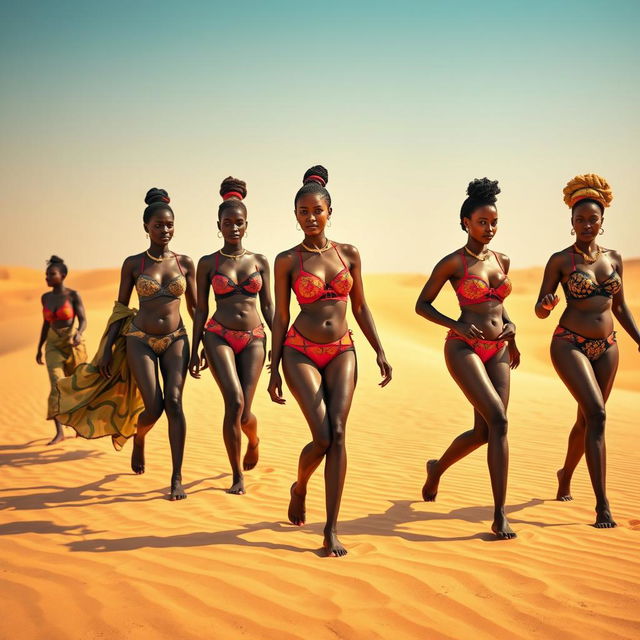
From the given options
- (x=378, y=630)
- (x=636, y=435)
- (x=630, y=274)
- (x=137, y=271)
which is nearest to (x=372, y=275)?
(x=630, y=274)

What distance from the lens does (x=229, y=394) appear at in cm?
688

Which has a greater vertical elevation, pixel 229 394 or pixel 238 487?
pixel 229 394

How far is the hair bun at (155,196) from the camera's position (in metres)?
7.58

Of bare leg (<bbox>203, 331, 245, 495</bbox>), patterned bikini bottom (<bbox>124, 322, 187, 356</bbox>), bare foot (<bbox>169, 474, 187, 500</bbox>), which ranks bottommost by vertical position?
bare foot (<bbox>169, 474, 187, 500</bbox>)

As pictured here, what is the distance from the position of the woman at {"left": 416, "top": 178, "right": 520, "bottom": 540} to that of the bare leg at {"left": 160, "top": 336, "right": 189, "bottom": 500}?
263 centimetres

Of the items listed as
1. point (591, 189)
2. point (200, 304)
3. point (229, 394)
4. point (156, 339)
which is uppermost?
point (591, 189)

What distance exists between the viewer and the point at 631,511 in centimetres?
647

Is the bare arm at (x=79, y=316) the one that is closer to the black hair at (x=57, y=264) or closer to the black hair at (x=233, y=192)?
the black hair at (x=57, y=264)

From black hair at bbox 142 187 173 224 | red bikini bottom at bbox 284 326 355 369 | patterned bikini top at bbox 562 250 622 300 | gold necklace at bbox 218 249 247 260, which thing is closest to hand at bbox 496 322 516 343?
patterned bikini top at bbox 562 250 622 300

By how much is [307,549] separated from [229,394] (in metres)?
2.20

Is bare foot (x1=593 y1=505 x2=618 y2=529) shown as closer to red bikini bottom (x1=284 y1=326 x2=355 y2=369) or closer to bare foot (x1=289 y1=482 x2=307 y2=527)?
bare foot (x1=289 y1=482 x2=307 y2=527)

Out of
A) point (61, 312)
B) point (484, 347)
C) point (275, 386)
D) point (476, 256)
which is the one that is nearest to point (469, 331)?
point (484, 347)

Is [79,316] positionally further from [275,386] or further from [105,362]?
[275,386]

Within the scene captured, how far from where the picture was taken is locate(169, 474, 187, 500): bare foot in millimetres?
6793
